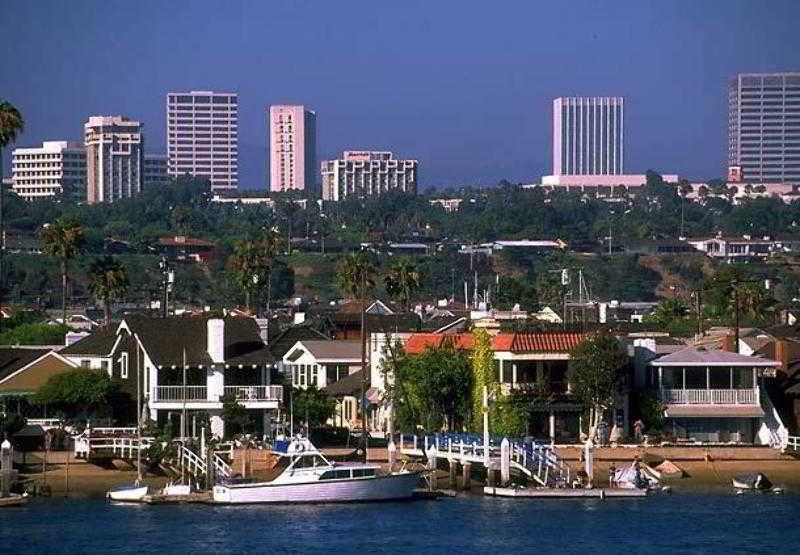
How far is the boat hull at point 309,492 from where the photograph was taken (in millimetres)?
71750

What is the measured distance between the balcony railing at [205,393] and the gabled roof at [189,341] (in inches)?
34.0

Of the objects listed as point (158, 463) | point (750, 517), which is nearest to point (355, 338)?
point (158, 463)

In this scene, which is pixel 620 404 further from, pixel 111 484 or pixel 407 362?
pixel 111 484

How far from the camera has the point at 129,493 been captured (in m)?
72.9

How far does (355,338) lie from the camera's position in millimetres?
118438

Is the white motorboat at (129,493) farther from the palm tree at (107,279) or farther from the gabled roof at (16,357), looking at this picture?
the palm tree at (107,279)

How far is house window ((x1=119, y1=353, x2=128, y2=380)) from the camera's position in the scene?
87.6 m

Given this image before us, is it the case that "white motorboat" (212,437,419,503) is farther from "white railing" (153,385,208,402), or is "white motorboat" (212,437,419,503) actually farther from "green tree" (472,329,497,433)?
"white railing" (153,385,208,402)

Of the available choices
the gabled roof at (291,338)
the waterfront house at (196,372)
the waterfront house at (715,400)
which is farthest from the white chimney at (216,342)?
the gabled roof at (291,338)

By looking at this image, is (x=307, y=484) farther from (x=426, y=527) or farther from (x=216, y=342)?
(x=216, y=342)

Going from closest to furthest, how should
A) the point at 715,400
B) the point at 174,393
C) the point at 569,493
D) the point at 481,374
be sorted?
1. the point at 569,493
2. the point at 481,374
3. the point at 174,393
4. the point at 715,400

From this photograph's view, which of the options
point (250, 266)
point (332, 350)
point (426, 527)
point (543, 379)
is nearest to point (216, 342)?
point (543, 379)

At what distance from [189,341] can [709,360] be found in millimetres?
18562

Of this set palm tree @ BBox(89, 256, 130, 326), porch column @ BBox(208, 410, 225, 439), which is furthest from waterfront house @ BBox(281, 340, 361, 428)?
palm tree @ BBox(89, 256, 130, 326)
